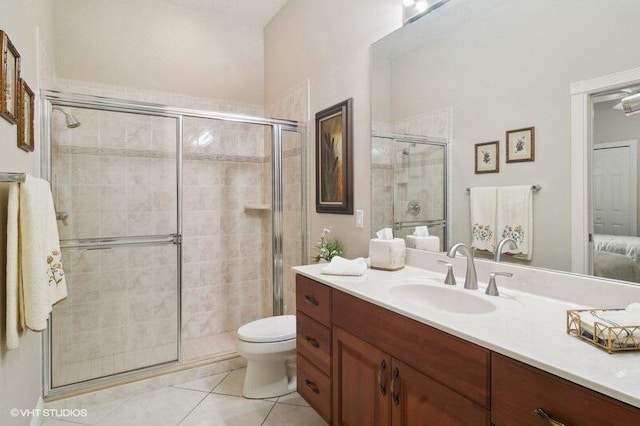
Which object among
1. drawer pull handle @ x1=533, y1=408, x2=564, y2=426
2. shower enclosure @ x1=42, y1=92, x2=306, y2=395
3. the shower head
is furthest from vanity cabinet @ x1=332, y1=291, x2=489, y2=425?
the shower head

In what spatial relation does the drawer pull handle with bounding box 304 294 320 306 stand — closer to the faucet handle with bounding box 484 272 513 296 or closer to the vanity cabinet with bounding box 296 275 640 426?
the vanity cabinet with bounding box 296 275 640 426

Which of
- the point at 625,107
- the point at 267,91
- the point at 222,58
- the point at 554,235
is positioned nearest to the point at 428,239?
the point at 554,235

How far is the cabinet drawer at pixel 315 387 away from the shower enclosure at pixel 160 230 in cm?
99

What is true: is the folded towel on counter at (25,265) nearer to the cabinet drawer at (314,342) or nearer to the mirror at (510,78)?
the cabinet drawer at (314,342)

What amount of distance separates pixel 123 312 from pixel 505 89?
2.88 m

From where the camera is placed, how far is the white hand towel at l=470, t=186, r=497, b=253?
4.83 feet

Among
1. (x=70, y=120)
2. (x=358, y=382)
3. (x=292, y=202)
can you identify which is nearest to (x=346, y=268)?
(x=358, y=382)

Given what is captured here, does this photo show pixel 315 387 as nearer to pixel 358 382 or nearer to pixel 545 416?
pixel 358 382

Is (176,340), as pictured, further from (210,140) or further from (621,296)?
(621,296)

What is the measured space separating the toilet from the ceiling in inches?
98.9

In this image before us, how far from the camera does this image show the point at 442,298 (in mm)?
1473

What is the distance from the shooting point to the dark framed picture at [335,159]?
2193mm

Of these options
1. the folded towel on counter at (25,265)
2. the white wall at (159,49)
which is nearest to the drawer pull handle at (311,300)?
the folded towel on counter at (25,265)

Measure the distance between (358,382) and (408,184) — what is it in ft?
3.34
